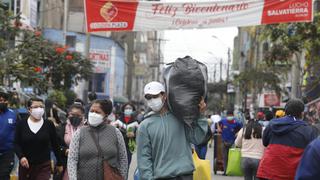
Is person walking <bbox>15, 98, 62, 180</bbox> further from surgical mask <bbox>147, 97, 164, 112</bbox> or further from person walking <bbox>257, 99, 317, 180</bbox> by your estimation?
surgical mask <bbox>147, 97, 164, 112</bbox>

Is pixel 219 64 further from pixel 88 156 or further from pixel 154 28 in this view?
pixel 88 156

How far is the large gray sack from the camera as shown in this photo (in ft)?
21.2

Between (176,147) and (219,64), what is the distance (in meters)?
91.2

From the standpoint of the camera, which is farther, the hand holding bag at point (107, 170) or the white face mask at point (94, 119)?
the white face mask at point (94, 119)

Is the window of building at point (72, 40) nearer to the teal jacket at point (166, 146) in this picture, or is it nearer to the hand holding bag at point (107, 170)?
the hand holding bag at point (107, 170)

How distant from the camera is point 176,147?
263 inches

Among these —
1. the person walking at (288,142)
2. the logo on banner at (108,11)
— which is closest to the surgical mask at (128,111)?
the logo on banner at (108,11)

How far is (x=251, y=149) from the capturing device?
11.8m

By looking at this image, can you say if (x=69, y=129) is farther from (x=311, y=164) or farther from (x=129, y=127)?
(x=311, y=164)

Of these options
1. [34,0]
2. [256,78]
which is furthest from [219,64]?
[34,0]

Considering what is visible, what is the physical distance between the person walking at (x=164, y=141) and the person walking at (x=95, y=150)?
117cm

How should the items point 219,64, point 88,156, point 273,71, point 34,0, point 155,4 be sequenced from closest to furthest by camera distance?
point 88,156, point 155,4, point 34,0, point 273,71, point 219,64

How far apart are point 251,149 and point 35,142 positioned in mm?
3781

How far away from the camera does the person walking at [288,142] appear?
8.81 metres
